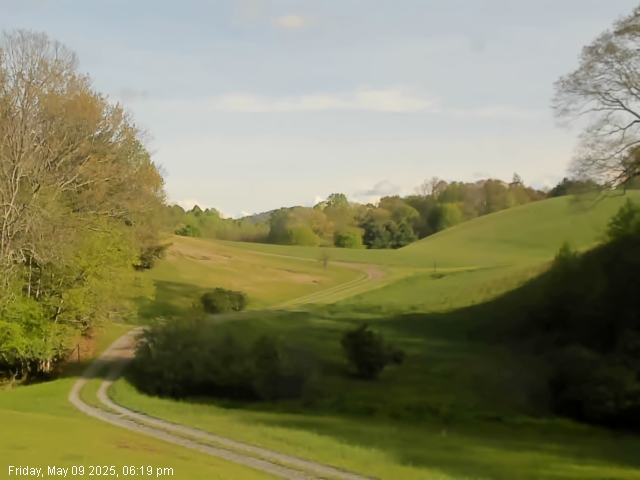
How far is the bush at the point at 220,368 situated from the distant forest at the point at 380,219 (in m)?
79.0

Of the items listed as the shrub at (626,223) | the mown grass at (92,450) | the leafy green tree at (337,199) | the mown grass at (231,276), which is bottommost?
the mown grass at (92,450)

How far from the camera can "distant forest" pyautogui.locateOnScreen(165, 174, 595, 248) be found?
12256cm

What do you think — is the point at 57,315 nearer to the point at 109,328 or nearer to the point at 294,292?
the point at 109,328

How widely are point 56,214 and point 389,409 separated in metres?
Answer: 19.5

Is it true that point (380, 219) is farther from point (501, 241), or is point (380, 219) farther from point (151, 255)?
point (151, 255)

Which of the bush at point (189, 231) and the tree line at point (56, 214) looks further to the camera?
the bush at point (189, 231)

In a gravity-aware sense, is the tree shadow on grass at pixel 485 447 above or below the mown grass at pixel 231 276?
below

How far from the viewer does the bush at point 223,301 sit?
168ft

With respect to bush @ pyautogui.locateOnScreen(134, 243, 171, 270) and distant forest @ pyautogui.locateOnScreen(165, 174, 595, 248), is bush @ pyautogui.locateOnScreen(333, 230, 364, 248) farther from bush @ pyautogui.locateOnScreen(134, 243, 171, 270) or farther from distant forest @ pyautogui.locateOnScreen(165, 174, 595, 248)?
bush @ pyautogui.locateOnScreen(134, 243, 171, 270)

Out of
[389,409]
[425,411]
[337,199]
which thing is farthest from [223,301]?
[337,199]

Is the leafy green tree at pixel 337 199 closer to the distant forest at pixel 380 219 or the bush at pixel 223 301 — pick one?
the distant forest at pixel 380 219

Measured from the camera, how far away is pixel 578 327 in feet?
113

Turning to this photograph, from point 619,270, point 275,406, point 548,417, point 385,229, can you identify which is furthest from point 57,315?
point 385,229

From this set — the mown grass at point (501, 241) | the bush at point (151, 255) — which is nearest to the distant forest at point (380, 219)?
the mown grass at point (501, 241)
